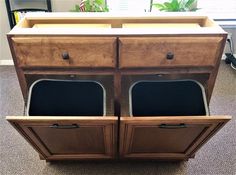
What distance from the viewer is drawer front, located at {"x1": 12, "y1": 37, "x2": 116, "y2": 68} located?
3.26ft

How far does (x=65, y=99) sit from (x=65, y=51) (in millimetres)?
241

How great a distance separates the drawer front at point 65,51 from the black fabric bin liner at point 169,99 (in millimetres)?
219

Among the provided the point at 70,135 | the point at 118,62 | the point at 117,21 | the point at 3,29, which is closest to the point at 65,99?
the point at 70,135

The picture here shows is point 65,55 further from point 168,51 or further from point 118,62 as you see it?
point 168,51

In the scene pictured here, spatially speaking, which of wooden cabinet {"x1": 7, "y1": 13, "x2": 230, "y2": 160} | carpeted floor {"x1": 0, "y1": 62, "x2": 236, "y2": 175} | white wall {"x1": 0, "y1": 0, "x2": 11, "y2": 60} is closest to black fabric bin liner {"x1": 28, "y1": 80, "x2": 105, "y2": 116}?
wooden cabinet {"x1": 7, "y1": 13, "x2": 230, "y2": 160}

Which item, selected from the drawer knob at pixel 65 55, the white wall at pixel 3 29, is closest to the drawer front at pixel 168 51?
the drawer knob at pixel 65 55

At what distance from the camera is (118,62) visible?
1.06 meters

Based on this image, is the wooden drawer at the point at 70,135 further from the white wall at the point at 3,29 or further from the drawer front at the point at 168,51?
the white wall at the point at 3,29

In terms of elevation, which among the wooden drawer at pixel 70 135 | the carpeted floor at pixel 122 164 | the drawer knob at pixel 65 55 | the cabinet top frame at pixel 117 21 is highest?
the cabinet top frame at pixel 117 21

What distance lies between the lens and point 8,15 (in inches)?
83.5

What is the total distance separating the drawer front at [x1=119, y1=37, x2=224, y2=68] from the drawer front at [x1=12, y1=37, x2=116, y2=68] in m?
0.07

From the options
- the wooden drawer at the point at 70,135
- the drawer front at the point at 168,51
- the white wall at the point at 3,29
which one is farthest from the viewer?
the white wall at the point at 3,29

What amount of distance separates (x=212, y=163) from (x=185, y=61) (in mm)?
792

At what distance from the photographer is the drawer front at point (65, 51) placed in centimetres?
99
